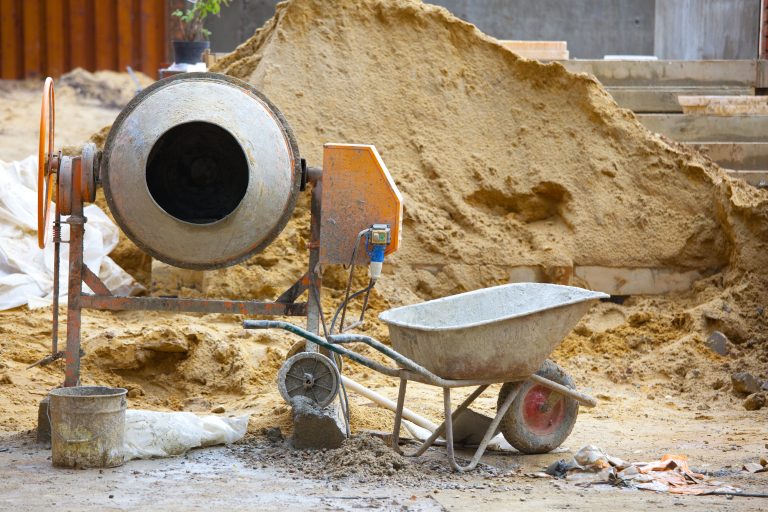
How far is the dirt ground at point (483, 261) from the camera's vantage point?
5.36 meters

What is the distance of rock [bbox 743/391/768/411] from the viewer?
579 centimetres

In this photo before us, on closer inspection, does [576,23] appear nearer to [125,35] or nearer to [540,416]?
[125,35]

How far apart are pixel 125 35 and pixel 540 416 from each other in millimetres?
9290

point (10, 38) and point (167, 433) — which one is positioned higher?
point (10, 38)

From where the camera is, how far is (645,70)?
30.5 ft

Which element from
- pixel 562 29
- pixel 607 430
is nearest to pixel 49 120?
pixel 607 430

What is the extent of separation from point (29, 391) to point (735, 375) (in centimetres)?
383

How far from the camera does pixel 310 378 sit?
15.6ft

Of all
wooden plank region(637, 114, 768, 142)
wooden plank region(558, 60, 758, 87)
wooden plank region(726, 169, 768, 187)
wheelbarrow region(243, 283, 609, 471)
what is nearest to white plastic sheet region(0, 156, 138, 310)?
wheelbarrow region(243, 283, 609, 471)

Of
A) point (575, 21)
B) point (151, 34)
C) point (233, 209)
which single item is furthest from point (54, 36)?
point (233, 209)

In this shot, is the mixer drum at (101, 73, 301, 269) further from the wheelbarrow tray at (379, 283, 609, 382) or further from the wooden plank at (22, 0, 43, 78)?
the wooden plank at (22, 0, 43, 78)

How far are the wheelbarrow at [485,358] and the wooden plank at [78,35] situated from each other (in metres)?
8.98

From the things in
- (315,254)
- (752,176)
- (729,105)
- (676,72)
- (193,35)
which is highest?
(193,35)

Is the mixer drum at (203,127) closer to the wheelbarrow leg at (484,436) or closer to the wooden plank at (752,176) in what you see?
the wheelbarrow leg at (484,436)
